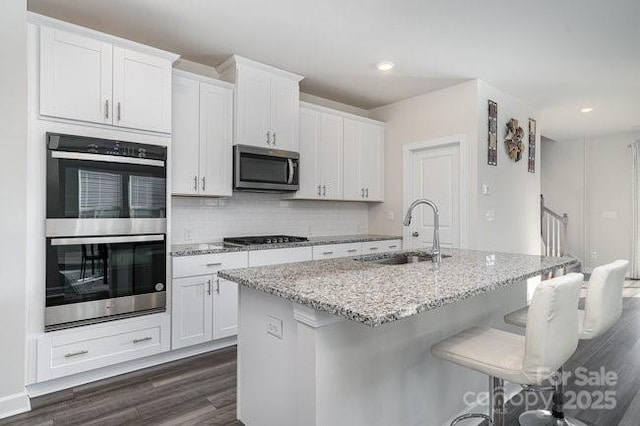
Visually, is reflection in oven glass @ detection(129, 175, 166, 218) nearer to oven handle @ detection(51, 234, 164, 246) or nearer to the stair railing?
oven handle @ detection(51, 234, 164, 246)

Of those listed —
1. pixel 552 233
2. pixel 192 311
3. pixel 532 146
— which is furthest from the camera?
pixel 552 233

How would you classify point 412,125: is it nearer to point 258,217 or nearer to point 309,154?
point 309,154

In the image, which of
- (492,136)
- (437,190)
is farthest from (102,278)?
(492,136)

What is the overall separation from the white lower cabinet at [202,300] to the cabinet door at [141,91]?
3.58 ft

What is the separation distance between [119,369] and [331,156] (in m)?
2.97

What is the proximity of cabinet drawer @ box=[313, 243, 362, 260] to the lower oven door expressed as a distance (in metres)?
1.53

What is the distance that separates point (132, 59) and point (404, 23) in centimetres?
208

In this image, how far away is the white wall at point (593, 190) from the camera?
6.64m

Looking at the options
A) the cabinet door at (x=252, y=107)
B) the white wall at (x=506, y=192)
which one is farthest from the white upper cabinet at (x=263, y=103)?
the white wall at (x=506, y=192)

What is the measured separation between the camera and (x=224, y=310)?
3199mm

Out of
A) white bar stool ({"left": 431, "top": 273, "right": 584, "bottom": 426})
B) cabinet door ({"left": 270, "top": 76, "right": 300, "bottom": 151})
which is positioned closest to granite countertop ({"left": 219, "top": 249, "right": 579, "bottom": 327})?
white bar stool ({"left": 431, "top": 273, "right": 584, "bottom": 426})

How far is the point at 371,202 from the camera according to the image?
17.0 ft

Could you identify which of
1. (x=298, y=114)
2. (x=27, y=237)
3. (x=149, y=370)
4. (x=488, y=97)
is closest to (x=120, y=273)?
(x=27, y=237)

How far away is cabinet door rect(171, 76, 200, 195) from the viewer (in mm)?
3180
